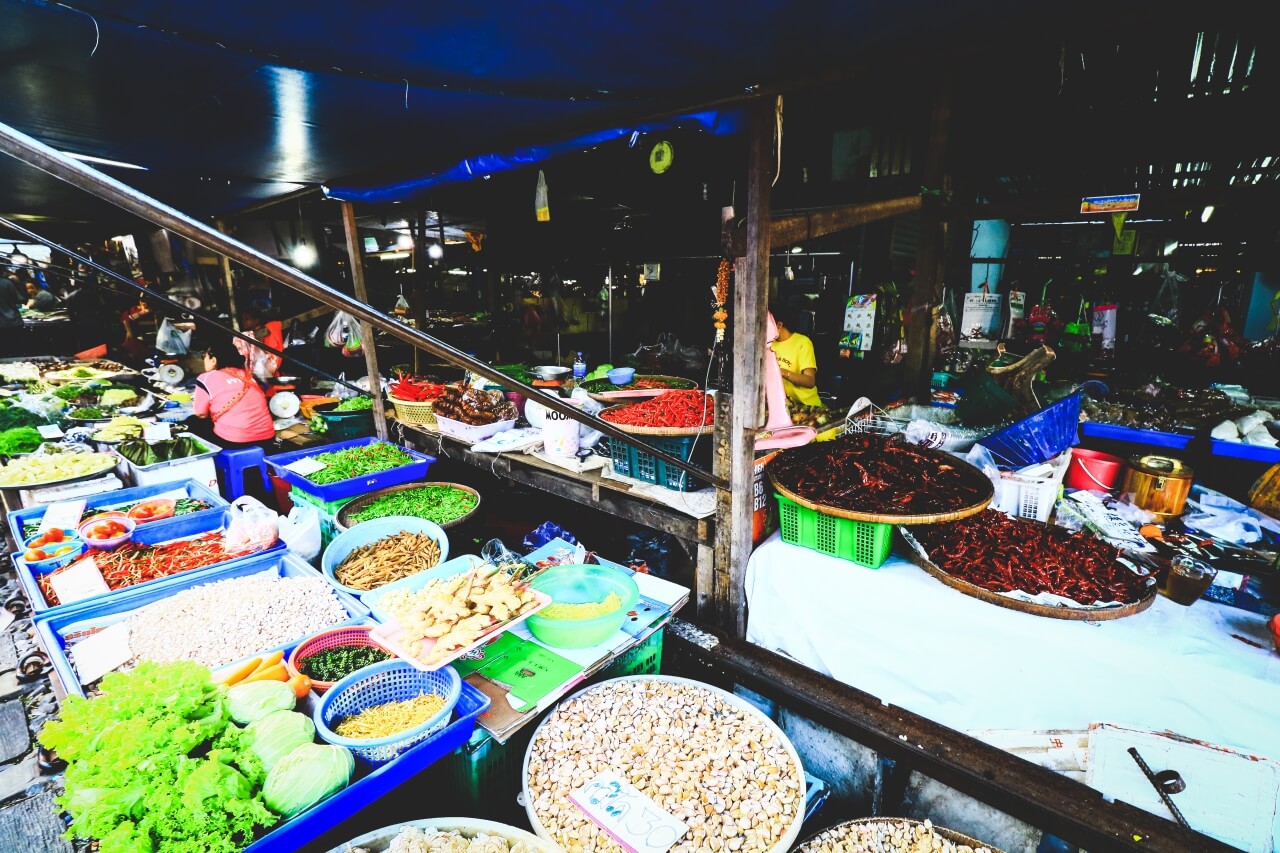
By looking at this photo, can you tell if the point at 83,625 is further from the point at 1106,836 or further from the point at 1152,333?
the point at 1152,333

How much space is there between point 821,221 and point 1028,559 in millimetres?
2466

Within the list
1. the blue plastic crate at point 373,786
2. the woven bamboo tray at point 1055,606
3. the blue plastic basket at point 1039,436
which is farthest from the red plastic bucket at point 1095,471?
the blue plastic crate at point 373,786

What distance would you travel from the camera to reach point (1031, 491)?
12.7 feet

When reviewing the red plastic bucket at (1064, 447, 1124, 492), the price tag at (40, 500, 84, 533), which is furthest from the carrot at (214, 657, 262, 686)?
the red plastic bucket at (1064, 447, 1124, 492)

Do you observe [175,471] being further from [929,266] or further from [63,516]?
[929,266]

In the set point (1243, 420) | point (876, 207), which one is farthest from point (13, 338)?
point (1243, 420)

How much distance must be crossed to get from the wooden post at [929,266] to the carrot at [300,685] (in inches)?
249

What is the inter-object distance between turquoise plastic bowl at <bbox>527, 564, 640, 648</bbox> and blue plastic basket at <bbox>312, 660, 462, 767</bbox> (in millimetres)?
545

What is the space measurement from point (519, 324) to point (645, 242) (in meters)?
3.99

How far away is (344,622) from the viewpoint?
2.95m

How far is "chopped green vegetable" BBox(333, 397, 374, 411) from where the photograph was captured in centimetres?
752

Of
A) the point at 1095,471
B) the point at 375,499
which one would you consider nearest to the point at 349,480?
the point at 375,499

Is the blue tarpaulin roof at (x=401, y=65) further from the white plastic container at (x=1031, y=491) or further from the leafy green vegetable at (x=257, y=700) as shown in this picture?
the white plastic container at (x=1031, y=491)

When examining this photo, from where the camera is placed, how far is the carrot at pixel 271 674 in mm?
2529
